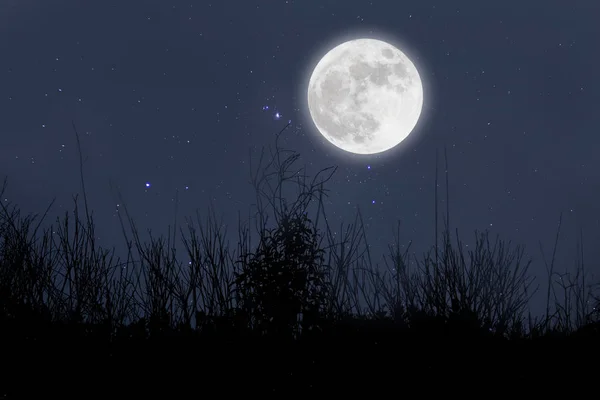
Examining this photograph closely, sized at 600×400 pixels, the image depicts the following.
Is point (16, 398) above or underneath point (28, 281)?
underneath

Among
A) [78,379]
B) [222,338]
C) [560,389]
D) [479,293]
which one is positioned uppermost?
[479,293]

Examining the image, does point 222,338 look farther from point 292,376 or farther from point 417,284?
point 417,284

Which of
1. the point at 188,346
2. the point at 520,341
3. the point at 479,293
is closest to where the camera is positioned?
the point at 188,346

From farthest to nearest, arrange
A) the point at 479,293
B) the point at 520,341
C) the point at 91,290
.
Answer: the point at 479,293 → the point at 91,290 → the point at 520,341

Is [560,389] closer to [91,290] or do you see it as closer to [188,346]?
[188,346]

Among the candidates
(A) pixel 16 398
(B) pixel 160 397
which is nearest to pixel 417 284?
(B) pixel 160 397

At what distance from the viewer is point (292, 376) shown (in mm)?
4160

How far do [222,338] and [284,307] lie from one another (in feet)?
2.11

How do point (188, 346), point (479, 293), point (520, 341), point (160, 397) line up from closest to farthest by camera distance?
point (160, 397) < point (188, 346) < point (520, 341) < point (479, 293)

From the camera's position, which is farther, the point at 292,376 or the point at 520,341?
the point at 520,341

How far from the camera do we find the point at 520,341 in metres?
5.25

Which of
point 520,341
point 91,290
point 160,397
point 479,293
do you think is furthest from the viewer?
point 479,293

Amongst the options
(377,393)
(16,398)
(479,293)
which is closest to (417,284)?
(479,293)

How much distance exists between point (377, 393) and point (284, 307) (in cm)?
129
